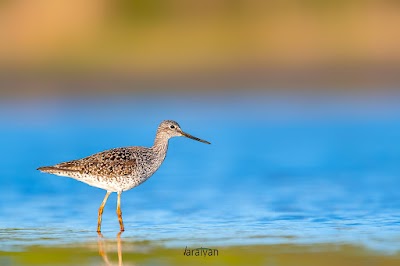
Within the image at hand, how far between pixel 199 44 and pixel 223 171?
16.3 metres

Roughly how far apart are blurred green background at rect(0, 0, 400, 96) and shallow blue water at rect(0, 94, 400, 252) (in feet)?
6.77

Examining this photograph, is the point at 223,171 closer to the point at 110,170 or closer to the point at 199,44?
the point at 110,170

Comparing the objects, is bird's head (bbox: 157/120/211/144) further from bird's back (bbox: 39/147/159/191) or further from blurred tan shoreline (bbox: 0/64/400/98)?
blurred tan shoreline (bbox: 0/64/400/98)

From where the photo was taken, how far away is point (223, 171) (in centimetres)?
1875

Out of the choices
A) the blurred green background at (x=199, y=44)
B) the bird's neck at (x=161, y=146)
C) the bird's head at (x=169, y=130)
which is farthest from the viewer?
the blurred green background at (x=199, y=44)

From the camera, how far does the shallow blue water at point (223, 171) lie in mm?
12875

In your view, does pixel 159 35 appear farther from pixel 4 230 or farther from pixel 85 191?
pixel 4 230

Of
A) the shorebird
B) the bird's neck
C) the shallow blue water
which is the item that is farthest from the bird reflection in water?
the bird's neck

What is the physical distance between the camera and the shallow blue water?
1288 cm

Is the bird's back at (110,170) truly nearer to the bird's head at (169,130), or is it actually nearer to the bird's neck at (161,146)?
the bird's neck at (161,146)

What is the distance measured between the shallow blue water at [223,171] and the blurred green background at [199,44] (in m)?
2.06


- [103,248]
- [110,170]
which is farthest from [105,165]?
[103,248]

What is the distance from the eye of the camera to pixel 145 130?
2442 cm

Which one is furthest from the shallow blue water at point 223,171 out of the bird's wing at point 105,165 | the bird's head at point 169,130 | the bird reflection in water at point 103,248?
the bird's head at point 169,130
